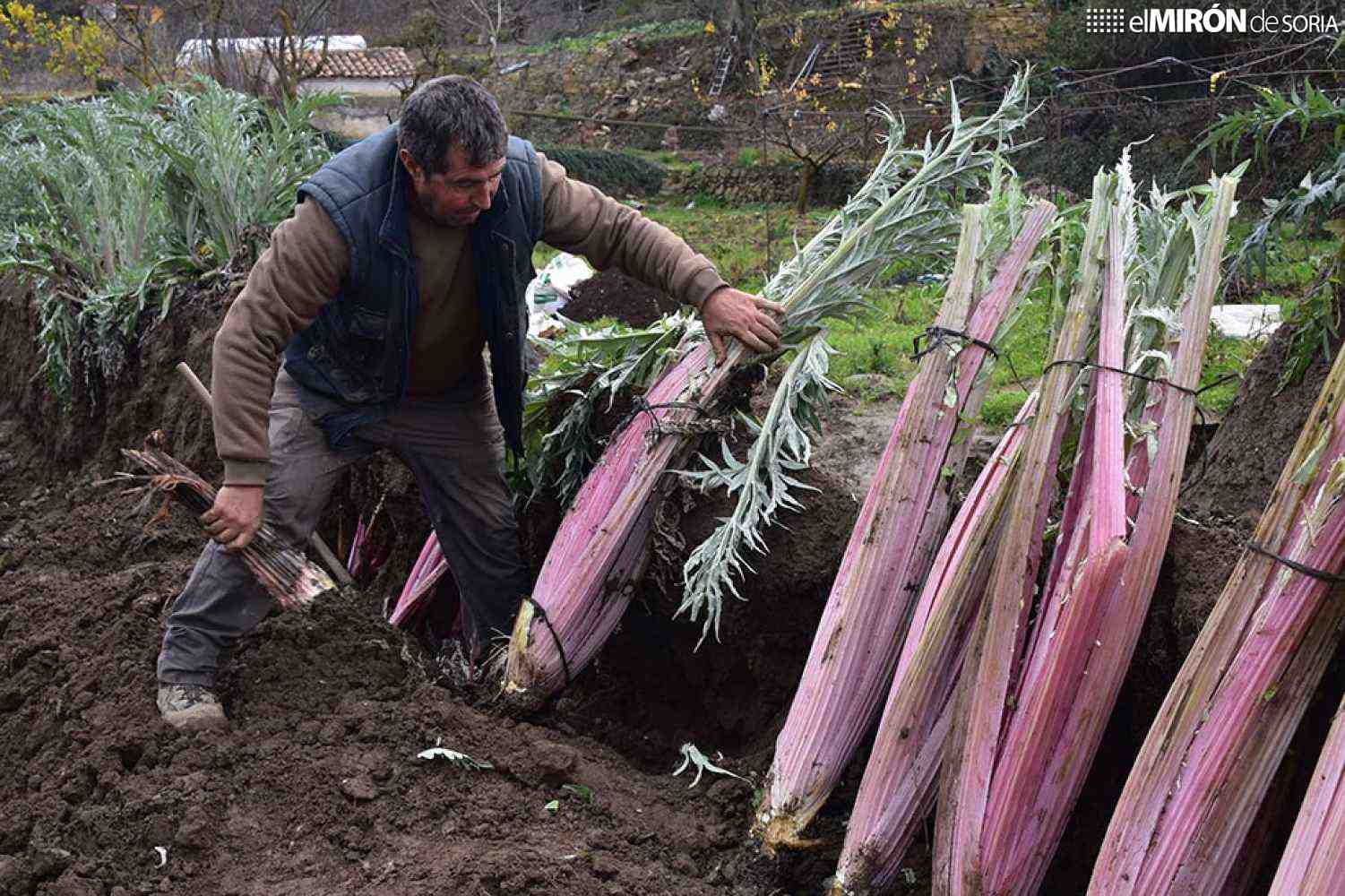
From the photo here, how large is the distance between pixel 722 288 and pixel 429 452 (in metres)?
1.05

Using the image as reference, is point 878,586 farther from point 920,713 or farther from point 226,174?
point 226,174

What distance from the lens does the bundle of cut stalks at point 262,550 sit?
12.5 ft

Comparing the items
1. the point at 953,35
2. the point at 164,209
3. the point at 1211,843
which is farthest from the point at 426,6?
the point at 1211,843

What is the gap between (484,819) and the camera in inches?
128

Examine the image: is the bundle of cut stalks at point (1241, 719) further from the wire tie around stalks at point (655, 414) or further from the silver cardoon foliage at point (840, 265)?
the wire tie around stalks at point (655, 414)

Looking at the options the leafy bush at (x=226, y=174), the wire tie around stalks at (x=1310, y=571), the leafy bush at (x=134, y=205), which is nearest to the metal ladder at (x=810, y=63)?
the leafy bush at (x=134, y=205)

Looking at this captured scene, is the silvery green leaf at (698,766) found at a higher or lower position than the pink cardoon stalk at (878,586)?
lower

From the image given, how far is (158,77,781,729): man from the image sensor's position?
3.53 m

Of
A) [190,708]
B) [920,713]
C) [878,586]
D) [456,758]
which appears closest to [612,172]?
[190,708]

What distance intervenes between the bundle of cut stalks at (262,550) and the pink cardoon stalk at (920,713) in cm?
176

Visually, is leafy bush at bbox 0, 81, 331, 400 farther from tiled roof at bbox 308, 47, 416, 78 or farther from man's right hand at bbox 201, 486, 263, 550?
tiled roof at bbox 308, 47, 416, 78

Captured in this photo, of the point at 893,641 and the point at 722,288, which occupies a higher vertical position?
the point at 722,288

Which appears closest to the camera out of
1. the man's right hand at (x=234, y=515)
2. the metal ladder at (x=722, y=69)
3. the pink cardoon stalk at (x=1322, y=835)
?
the pink cardoon stalk at (x=1322, y=835)

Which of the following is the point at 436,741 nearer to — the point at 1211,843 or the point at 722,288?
the point at 722,288
